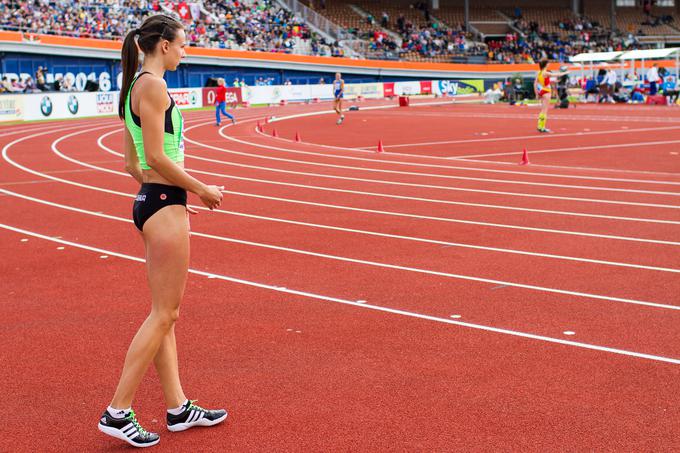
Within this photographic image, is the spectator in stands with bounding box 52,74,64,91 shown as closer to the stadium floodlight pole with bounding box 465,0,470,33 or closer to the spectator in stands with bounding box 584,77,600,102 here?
the spectator in stands with bounding box 584,77,600,102

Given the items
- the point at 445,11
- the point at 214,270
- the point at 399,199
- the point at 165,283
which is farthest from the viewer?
the point at 445,11

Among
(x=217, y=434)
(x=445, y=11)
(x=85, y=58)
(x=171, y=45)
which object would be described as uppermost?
(x=445, y=11)

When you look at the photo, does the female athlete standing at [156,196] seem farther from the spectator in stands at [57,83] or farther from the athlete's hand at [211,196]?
the spectator in stands at [57,83]

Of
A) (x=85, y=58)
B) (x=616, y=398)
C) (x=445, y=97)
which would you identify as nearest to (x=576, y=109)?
(x=445, y=97)

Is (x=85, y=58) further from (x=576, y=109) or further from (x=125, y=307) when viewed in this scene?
(x=125, y=307)

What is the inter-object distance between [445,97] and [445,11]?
1941cm

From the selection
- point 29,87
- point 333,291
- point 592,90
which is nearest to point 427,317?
point 333,291

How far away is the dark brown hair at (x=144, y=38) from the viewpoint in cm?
437

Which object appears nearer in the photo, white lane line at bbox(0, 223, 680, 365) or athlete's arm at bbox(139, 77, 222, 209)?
athlete's arm at bbox(139, 77, 222, 209)

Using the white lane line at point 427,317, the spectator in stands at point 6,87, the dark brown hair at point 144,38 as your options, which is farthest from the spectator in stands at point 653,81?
the dark brown hair at point 144,38

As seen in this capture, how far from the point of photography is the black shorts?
4.36 metres

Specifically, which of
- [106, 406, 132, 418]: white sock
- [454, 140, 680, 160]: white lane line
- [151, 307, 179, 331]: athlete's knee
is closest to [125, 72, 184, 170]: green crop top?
[151, 307, 179, 331]: athlete's knee

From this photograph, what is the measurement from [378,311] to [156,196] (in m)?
3.06

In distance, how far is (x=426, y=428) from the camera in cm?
460
